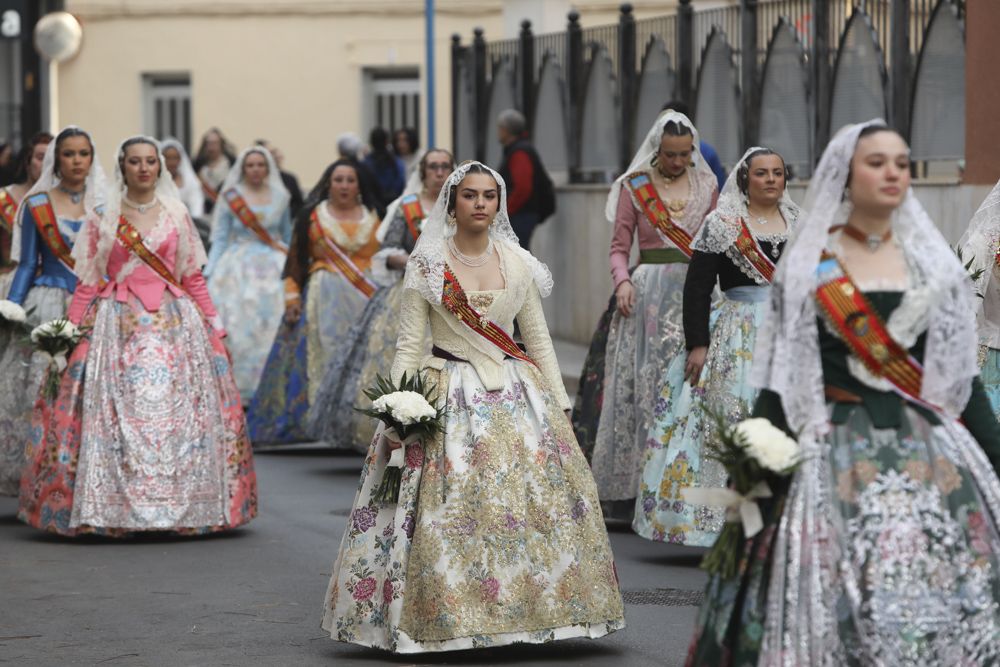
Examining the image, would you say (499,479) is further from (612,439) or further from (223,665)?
(612,439)

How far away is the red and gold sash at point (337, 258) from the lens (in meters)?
14.2

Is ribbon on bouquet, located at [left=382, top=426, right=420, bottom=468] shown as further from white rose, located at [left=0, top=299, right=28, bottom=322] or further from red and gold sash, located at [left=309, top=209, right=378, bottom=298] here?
red and gold sash, located at [left=309, top=209, right=378, bottom=298]

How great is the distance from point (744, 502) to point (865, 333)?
550mm

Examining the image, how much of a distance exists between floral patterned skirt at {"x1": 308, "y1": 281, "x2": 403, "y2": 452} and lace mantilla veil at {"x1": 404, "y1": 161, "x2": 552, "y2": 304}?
4965mm

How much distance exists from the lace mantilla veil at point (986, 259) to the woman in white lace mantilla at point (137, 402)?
12.0 ft

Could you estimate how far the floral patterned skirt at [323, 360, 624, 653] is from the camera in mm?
7266

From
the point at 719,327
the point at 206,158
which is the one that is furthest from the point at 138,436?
the point at 206,158

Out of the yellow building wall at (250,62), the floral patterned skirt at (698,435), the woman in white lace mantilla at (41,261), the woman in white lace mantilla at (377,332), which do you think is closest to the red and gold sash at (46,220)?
the woman in white lace mantilla at (41,261)

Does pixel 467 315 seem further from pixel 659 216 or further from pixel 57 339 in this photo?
pixel 57 339

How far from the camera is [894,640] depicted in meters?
5.40

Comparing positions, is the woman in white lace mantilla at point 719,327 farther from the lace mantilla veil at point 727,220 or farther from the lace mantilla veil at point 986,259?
the lace mantilla veil at point 986,259

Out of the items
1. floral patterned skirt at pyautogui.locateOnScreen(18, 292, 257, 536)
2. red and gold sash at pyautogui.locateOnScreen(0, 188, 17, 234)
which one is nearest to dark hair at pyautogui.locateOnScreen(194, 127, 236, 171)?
red and gold sash at pyautogui.locateOnScreen(0, 188, 17, 234)

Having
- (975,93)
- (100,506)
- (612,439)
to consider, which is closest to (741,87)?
(975,93)

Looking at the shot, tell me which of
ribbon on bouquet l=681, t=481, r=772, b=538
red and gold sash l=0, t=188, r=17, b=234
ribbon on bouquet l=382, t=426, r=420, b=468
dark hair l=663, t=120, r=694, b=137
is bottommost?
ribbon on bouquet l=382, t=426, r=420, b=468
